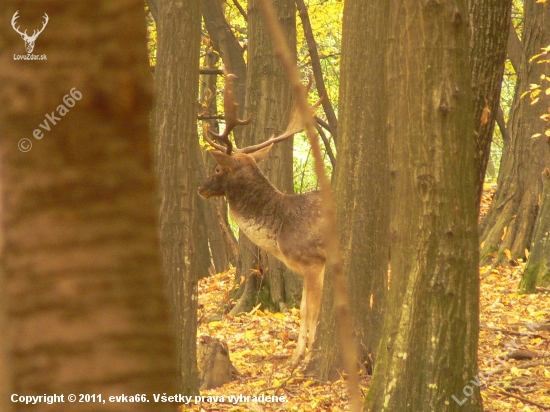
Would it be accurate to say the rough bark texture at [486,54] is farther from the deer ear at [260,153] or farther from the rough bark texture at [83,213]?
the deer ear at [260,153]

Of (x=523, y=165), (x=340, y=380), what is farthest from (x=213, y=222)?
(x=340, y=380)

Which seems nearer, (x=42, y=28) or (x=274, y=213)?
(x=42, y=28)

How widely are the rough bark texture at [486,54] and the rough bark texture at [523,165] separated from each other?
8205 mm

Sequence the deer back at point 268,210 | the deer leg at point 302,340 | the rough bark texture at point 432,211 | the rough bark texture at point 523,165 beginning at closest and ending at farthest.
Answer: the rough bark texture at point 432,211, the deer leg at point 302,340, the deer back at point 268,210, the rough bark texture at point 523,165

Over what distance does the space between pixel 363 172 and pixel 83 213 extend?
6.03m

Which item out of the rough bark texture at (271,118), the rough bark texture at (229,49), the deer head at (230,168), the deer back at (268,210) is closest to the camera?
the deer back at (268,210)

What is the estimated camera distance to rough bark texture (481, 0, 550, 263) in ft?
43.8

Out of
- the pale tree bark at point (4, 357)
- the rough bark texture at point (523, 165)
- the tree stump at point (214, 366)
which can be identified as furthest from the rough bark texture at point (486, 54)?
the rough bark texture at point (523, 165)

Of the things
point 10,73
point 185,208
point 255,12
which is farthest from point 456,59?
point 255,12

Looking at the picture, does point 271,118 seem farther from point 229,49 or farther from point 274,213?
point 229,49

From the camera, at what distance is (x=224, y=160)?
385 inches

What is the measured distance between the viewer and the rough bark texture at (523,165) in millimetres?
13359

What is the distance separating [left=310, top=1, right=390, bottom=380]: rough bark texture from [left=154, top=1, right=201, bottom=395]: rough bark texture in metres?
1.51

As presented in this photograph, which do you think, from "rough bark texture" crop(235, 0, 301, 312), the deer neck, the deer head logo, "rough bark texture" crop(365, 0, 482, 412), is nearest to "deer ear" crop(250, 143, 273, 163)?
the deer neck
